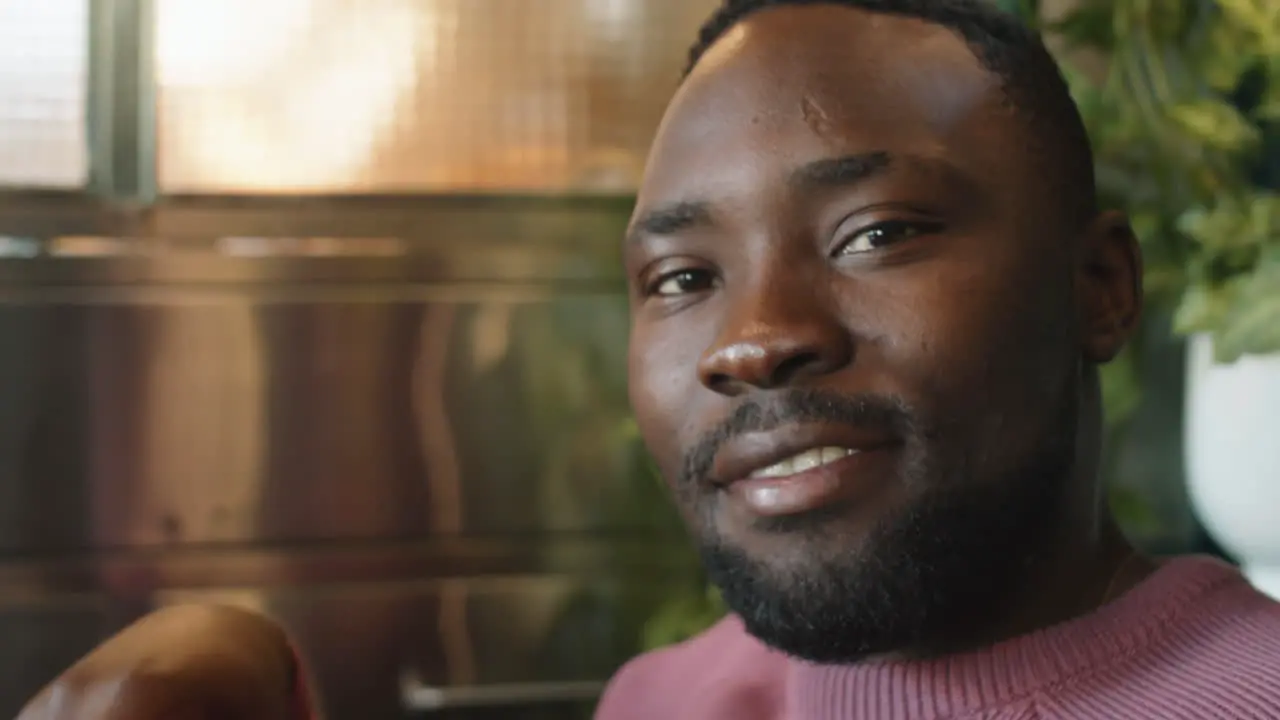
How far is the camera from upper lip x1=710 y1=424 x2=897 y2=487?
570 mm

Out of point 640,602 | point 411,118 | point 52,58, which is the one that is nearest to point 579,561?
point 640,602

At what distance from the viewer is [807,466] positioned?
0.58m

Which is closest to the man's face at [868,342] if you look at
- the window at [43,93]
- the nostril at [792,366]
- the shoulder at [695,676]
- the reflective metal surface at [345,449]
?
the nostril at [792,366]

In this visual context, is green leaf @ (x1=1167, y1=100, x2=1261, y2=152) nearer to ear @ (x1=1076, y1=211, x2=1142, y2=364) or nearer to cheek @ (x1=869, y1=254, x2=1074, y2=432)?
ear @ (x1=1076, y1=211, x2=1142, y2=364)

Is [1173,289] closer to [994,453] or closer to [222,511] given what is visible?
[994,453]

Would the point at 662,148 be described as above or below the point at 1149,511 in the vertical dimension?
above

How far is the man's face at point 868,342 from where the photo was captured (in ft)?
1.90

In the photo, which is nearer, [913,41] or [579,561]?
[913,41]

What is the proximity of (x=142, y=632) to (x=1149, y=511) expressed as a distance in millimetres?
937

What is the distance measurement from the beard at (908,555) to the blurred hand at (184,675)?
0.82 feet

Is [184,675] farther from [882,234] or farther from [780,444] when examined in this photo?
[882,234]

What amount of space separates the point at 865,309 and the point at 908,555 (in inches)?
5.0

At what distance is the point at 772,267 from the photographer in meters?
0.61

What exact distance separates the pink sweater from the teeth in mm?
145
